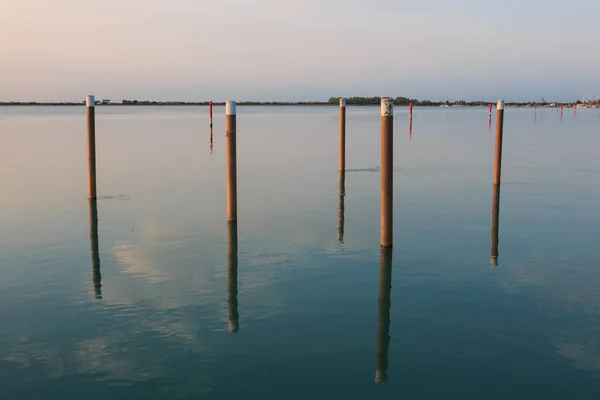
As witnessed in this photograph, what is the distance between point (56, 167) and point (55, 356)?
68.0ft

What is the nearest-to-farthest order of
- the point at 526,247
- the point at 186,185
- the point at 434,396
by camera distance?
the point at 434,396 → the point at 526,247 → the point at 186,185

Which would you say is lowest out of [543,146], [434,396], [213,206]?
[434,396]

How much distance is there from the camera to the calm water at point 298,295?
625 centimetres

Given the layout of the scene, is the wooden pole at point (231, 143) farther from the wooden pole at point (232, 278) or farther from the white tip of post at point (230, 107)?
the wooden pole at point (232, 278)

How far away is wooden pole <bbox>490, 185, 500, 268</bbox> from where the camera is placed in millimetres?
10844

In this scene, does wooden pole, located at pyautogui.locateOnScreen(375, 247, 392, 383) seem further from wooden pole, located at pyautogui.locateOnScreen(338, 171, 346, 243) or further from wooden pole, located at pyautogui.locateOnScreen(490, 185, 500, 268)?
wooden pole, located at pyautogui.locateOnScreen(490, 185, 500, 268)

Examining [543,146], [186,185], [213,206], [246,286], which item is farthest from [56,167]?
[543,146]

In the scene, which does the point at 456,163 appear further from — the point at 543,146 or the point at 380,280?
the point at 380,280

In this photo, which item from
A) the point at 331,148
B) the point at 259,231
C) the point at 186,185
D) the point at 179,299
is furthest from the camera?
the point at 331,148

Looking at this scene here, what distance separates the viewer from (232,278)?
977 cm

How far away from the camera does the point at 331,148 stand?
36.0 m

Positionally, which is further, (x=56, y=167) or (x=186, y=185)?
(x=56, y=167)

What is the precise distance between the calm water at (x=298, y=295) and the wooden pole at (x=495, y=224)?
130 mm

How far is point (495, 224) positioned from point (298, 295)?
6.78m
